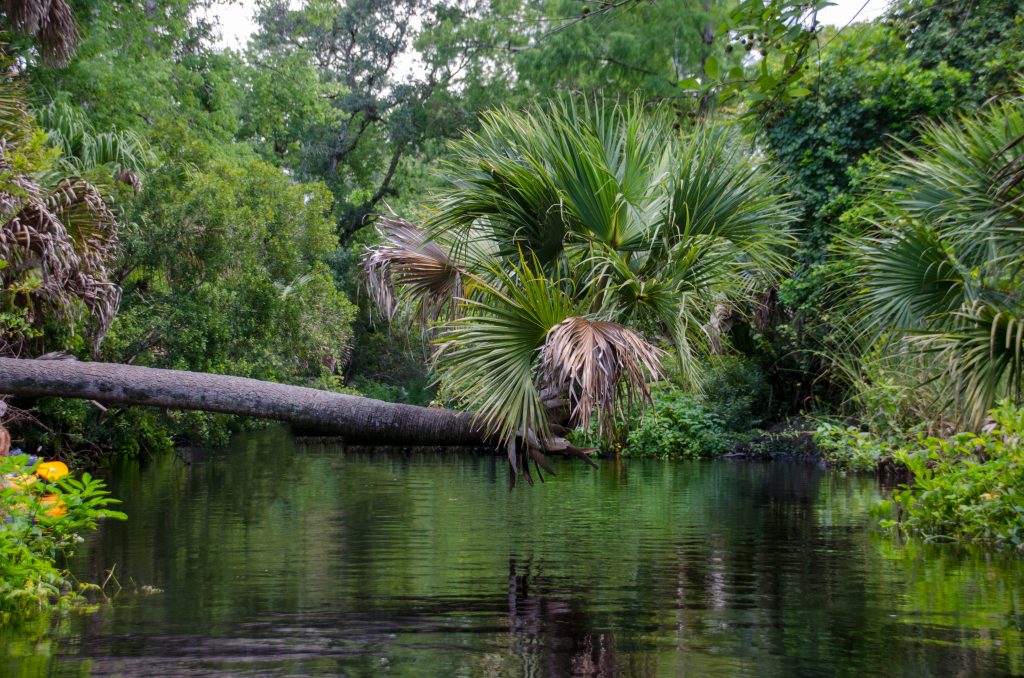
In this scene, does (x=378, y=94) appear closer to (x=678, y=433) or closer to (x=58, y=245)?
(x=678, y=433)

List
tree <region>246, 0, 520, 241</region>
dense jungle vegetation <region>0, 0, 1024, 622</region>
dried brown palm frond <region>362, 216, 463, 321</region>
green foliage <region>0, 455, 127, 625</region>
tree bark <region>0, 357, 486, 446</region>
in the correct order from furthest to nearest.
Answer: tree <region>246, 0, 520, 241</region>
dried brown palm frond <region>362, 216, 463, 321</region>
dense jungle vegetation <region>0, 0, 1024, 622</region>
tree bark <region>0, 357, 486, 446</region>
green foliage <region>0, 455, 127, 625</region>

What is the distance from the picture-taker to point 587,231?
9.47 meters

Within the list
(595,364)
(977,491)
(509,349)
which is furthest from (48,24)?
(977,491)

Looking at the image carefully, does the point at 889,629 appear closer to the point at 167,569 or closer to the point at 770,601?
the point at 770,601

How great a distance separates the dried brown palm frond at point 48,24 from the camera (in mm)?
15023

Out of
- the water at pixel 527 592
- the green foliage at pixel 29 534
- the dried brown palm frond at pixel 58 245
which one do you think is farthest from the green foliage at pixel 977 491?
the dried brown palm frond at pixel 58 245

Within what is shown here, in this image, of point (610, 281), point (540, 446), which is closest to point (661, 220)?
point (610, 281)

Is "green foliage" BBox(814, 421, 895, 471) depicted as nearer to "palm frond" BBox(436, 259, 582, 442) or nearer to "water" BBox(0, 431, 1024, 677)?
"water" BBox(0, 431, 1024, 677)

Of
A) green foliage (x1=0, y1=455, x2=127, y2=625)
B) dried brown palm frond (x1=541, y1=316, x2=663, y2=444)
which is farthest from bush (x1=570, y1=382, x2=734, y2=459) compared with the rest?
green foliage (x1=0, y1=455, x2=127, y2=625)

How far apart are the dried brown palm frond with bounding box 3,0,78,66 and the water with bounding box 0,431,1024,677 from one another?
7293 mm

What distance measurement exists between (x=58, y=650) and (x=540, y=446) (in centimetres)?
368

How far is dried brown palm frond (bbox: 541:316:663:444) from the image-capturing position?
7.45m

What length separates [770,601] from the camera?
21.8 feet

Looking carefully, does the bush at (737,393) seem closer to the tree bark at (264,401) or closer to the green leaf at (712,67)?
the tree bark at (264,401)
